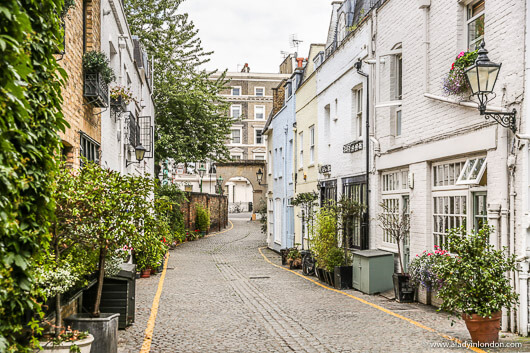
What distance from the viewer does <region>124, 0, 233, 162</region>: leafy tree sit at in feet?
95.0

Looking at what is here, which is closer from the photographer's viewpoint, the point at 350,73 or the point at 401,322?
the point at 401,322

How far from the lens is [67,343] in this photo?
6.04m

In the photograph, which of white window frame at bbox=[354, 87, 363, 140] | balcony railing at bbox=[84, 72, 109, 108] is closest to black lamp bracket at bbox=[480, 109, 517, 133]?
balcony railing at bbox=[84, 72, 109, 108]

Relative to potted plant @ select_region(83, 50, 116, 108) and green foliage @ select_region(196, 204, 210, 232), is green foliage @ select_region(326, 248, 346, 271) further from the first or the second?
green foliage @ select_region(196, 204, 210, 232)

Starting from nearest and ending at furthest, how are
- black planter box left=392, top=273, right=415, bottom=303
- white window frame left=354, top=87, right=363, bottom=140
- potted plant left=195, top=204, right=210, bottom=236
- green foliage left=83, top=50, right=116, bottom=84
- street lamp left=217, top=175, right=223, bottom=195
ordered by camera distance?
green foliage left=83, top=50, right=116, bottom=84, black planter box left=392, top=273, right=415, bottom=303, white window frame left=354, top=87, right=363, bottom=140, potted plant left=195, top=204, right=210, bottom=236, street lamp left=217, top=175, right=223, bottom=195

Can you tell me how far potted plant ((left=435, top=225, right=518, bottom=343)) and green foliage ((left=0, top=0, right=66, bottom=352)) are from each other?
5.49 metres

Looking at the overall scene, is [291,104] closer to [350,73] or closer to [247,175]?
[350,73]

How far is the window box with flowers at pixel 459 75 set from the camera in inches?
387

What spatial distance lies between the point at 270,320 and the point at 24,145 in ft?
24.2

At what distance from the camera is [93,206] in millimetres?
6715

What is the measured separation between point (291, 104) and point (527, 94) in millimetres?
17583

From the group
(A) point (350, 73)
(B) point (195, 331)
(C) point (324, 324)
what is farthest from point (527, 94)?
(A) point (350, 73)

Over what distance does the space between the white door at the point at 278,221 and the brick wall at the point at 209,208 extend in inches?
255

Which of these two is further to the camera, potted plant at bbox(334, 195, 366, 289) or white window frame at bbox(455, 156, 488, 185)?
potted plant at bbox(334, 195, 366, 289)
